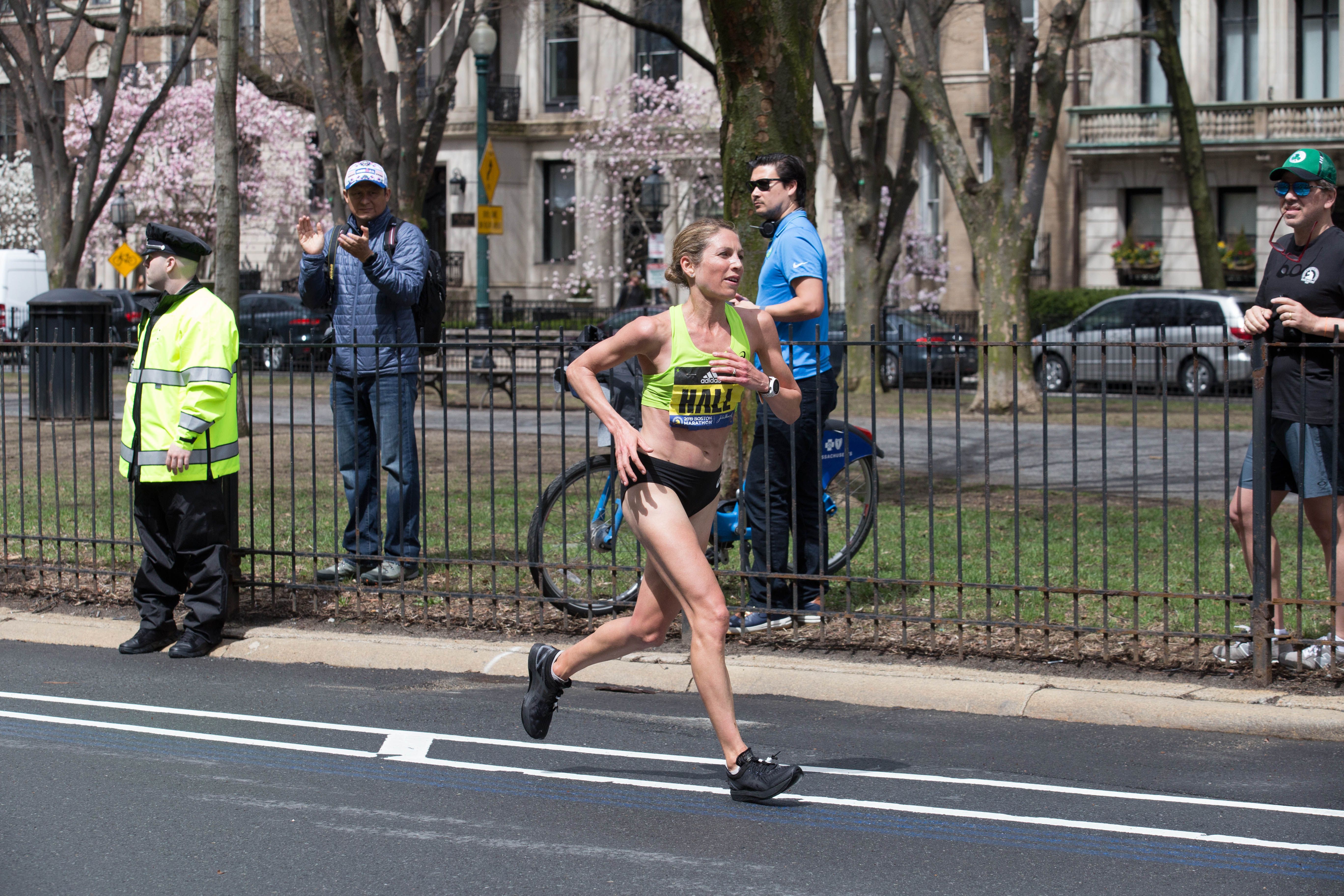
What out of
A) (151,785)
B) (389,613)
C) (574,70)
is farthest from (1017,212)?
(574,70)

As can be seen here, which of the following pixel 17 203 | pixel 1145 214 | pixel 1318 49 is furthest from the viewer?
pixel 17 203

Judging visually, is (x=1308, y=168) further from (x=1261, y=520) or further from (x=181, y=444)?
(x=181, y=444)

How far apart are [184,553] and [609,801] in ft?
10.3

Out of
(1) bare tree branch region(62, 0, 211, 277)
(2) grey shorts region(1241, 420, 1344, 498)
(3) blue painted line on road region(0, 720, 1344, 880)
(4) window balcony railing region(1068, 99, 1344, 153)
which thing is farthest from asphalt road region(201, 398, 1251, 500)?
(4) window balcony railing region(1068, 99, 1344, 153)

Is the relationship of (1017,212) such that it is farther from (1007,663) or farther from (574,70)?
(574,70)

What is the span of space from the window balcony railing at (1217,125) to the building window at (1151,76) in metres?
0.66

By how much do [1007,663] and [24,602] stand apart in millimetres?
5161

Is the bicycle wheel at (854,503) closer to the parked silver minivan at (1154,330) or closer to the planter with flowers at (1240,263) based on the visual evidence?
the parked silver minivan at (1154,330)

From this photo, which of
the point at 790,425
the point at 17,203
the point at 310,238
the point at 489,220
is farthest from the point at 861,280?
the point at 17,203

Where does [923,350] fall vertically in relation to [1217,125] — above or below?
below

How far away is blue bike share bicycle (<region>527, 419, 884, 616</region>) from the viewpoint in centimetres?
719

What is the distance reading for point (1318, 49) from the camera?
120 ft

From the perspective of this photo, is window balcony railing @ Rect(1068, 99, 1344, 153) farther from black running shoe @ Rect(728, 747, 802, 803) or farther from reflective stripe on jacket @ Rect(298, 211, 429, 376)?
black running shoe @ Rect(728, 747, 802, 803)

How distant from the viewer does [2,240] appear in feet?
155
